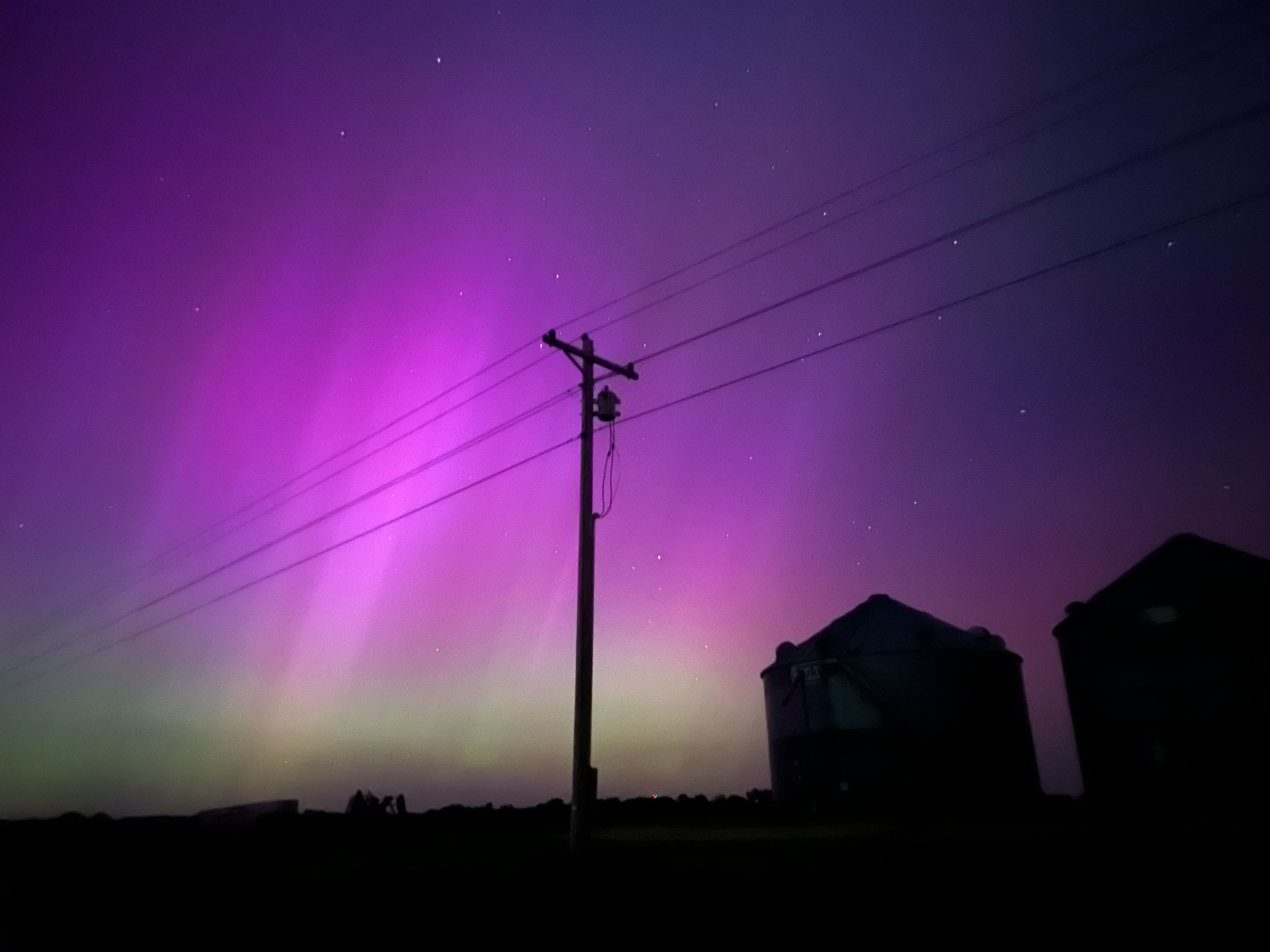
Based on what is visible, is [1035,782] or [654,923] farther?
[1035,782]

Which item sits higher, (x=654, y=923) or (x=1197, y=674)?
(x=1197, y=674)

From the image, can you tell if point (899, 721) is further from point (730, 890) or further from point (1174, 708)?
point (730, 890)

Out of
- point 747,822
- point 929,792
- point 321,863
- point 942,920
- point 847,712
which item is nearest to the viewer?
point 942,920

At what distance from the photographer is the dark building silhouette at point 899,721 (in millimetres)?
27953

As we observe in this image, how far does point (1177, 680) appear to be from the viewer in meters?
27.5

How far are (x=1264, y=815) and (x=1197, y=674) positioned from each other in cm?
997

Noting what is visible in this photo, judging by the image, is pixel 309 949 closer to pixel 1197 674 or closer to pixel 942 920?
pixel 942 920

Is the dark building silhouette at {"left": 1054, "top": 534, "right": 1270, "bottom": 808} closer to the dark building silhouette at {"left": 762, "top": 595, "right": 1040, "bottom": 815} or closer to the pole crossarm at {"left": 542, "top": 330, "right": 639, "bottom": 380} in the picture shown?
the dark building silhouette at {"left": 762, "top": 595, "right": 1040, "bottom": 815}

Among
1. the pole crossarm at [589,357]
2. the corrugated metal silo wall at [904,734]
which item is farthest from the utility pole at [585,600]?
the corrugated metal silo wall at [904,734]

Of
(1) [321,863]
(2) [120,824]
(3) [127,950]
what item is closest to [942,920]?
(3) [127,950]

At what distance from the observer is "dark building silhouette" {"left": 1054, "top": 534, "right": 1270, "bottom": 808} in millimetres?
25922

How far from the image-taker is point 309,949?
9.04 m

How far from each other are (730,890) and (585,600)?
6.42 meters

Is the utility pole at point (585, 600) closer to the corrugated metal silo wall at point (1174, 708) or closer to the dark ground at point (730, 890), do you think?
the dark ground at point (730, 890)
